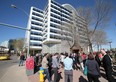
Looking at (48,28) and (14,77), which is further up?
(48,28)

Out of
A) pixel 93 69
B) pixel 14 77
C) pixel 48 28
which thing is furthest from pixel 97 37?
pixel 48 28

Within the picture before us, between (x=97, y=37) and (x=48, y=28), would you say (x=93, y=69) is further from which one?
(x=48, y=28)

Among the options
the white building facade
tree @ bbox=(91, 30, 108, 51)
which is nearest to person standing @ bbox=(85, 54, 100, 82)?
tree @ bbox=(91, 30, 108, 51)

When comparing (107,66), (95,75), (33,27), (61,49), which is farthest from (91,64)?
(33,27)

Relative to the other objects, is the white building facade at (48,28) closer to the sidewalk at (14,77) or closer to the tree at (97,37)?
the tree at (97,37)

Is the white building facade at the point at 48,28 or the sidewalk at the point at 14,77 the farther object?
the white building facade at the point at 48,28

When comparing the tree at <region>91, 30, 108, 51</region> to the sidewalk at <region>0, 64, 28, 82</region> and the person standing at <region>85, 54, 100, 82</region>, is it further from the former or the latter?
the person standing at <region>85, 54, 100, 82</region>

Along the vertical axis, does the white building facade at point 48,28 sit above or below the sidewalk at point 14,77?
above

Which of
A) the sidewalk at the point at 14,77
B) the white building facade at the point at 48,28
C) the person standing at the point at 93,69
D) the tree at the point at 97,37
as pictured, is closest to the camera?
the person standing at the point at 93,69

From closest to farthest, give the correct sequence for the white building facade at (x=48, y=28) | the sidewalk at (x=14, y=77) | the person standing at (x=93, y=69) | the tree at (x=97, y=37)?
1. the person standing at (x=93, y=69)
2. the sidewalk at (x=14, y=77)
3. the tree at (x=97, y=37)
4. the white building facade at (x=48, y=28)

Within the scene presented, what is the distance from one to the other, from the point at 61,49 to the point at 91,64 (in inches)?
1629

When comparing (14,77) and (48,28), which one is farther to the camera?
(48,28)

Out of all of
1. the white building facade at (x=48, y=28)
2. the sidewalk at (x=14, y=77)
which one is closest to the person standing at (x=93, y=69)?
the sidewalk at (x=14, y=77)

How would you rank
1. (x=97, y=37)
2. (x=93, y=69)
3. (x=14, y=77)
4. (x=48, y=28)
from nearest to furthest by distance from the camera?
(x=93, y=69), (x=14, y=77), (x=97, y=37), (x=48, y=28)
